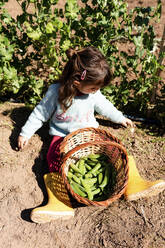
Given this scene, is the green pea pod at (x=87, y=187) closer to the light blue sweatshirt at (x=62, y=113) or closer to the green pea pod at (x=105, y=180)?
the green pea pod at (x=105, y=180)

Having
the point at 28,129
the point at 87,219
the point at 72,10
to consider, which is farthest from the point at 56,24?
the point at 87,219

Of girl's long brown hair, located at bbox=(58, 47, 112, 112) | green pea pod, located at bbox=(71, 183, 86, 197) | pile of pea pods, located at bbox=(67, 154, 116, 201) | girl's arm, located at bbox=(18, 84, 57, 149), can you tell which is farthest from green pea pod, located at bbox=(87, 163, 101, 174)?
girl's long brown hair, located at bbox=(58, 47, 112, 112)

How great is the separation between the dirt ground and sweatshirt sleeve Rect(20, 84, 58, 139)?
39 cm

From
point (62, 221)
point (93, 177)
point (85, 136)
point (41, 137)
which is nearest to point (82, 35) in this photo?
point (85, 136)

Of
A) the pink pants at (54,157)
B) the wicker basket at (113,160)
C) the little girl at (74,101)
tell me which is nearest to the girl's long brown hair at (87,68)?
the little girl at (74,101)

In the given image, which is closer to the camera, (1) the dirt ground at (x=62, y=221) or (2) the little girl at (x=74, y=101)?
(2) the little girl at (x=74, y=101)

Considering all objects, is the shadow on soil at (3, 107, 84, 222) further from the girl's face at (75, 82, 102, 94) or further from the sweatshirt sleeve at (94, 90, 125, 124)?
the girl's face at (75, 82, 102, 94)

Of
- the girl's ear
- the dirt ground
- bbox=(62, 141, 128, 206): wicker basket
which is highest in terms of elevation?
the girl's ear

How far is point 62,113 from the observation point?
283 cm

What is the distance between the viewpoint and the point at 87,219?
2.66 meters

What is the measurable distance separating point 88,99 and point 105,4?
3.43 feet

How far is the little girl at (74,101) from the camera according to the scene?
2395 mm

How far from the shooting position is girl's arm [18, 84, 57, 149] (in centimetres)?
279

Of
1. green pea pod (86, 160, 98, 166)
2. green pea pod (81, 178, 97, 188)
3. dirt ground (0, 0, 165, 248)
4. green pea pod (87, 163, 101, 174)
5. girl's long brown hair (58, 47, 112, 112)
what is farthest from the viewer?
green pea pod (86, 160, 98, 166)
